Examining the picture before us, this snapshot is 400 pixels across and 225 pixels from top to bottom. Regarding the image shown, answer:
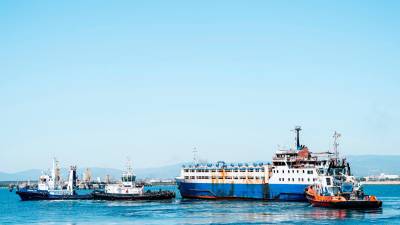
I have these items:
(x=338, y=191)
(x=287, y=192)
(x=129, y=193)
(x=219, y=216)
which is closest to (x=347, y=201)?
(x=338, y=191)

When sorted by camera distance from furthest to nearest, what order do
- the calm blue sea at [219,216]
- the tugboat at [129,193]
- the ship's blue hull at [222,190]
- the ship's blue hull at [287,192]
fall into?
the tugboat at [129,193], the ship's blue hull at [222,190], the ship's blue hull at [287,192], the calm blue sea at [219,216]

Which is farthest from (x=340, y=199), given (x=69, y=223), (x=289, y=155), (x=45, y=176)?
(x=45, y=176)

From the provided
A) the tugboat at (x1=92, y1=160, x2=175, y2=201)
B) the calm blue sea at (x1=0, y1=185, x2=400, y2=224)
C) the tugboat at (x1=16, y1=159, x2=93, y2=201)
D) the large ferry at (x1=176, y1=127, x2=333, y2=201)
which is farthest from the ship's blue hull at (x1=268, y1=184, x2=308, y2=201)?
the tugboat at (x1=16, y1=159, x2=93, y2=201)

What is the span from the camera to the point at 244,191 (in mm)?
118375

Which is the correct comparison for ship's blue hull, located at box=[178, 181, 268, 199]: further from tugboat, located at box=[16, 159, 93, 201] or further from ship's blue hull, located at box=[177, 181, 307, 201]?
tugboat, located at box=[16, 159, 93, 201]

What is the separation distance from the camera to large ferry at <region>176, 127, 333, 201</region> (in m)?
109

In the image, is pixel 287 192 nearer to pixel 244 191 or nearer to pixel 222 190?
pixel 244 191

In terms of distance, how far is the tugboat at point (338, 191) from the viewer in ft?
298

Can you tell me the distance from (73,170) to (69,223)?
251 ft

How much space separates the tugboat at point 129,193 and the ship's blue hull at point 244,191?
472 centimetres

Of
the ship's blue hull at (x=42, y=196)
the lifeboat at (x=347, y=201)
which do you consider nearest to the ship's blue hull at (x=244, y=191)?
the lifeboat at (x=347, y=201)

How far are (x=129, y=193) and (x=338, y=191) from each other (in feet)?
157

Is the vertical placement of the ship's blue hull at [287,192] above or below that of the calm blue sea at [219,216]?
above

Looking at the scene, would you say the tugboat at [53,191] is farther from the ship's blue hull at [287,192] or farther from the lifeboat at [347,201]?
the lifeboat at [347,201]
